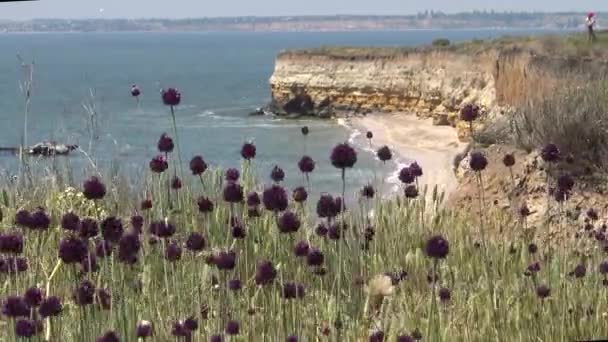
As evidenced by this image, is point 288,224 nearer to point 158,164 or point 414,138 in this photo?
point 158,164

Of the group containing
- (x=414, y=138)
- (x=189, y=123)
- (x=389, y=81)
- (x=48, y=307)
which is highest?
(x=48, y=307)

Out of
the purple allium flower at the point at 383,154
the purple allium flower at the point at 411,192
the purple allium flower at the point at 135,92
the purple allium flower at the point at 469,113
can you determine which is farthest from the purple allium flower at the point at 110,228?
the purple allium flower at the point at 135,92

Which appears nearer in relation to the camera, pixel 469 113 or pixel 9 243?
pixel 9 243

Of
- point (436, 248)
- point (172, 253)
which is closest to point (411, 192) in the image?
point (172, 253)

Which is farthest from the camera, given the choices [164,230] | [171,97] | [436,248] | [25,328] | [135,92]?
[135,92]

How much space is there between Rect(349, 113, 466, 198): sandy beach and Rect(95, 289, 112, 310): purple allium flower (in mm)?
23678

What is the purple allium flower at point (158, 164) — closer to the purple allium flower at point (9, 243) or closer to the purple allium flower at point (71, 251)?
the purple allium flower at point (9, 243)

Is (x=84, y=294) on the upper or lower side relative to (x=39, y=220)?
lower

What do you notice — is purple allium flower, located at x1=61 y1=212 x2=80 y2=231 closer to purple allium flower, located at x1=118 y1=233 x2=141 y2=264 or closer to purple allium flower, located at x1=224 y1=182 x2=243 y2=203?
purple allium flower, located at x1=118 y1=233 x2=141 y2=264

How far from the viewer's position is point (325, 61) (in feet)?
159

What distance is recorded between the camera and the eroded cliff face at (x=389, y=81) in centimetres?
3656

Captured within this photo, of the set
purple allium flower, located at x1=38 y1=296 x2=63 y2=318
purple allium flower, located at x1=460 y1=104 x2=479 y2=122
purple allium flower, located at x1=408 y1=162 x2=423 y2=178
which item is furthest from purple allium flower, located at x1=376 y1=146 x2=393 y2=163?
purple allium flower, located at x1=38 y1=296 x2=63 y2=318

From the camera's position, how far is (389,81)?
148ft

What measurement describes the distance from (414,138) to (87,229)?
32.8 meters
